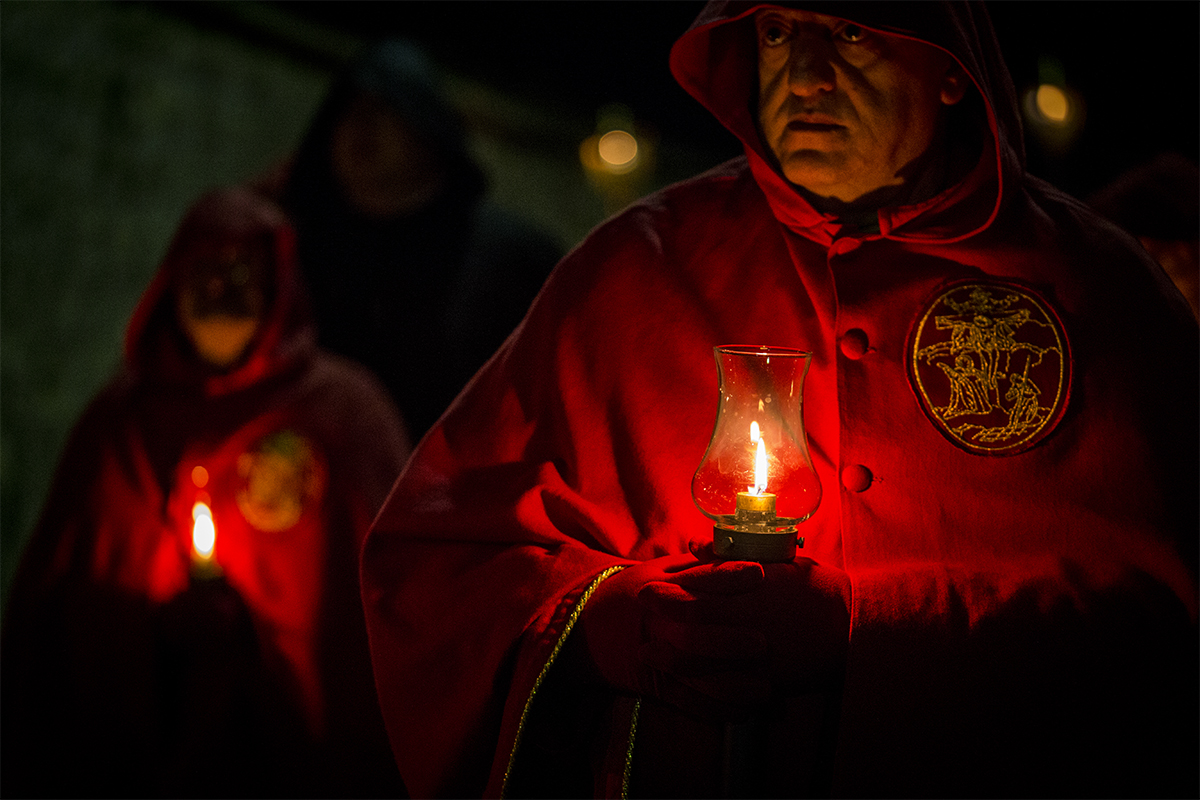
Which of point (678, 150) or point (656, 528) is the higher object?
point (678, 150)

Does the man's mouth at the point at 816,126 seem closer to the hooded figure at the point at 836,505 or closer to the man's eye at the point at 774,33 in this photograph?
the hooded figure at the point at 836,505

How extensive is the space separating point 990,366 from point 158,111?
4.32 metres

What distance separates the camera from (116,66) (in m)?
4.37

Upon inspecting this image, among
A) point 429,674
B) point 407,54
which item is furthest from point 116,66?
point 429,674

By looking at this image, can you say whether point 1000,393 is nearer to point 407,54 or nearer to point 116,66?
point 407,54

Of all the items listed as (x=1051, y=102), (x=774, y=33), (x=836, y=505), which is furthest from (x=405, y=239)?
(x=836, y=505)

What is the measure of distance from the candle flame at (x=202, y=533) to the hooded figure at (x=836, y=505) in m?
1.27

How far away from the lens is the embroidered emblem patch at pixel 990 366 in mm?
1424

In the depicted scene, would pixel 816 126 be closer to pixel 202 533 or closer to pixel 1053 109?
pixel 1053 109

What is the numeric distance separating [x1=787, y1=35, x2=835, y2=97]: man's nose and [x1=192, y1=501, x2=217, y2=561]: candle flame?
1993 millimetres

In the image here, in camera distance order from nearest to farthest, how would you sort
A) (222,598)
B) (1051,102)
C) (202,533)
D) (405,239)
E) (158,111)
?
(202,533) < (222,598) < (1051,102) < (405,239) < (158,111)

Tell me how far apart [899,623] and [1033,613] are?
0.62 ft

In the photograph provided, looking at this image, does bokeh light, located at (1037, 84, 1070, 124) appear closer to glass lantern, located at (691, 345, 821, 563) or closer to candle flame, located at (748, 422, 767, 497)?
glass lantern, located at (691, 345, 821, 563)

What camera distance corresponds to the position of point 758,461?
1262mm
